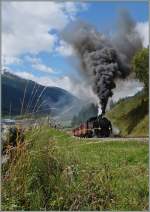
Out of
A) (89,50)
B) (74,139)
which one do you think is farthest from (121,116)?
(74,139)

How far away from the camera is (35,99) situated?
253 inches

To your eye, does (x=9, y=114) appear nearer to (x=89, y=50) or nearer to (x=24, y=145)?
(x=24, y=145)

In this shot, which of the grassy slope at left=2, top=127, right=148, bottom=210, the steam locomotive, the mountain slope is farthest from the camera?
the steam locomotive

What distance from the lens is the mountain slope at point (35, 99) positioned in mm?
6285

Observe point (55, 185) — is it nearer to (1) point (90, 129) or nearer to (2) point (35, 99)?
(2) point (35, 99)

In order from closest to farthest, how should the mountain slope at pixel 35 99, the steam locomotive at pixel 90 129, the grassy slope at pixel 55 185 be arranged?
1. the grassy slope at pixel 55 185
2. the mountain slope at pixel 35 99
3. the steam locomotive at pixel 90 129

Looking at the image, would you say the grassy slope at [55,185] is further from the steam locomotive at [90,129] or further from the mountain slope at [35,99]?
the steam locomotive at [90,129]

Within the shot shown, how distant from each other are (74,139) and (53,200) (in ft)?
7.61

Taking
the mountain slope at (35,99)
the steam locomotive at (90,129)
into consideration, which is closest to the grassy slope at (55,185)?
the mountain slope at (35,99)

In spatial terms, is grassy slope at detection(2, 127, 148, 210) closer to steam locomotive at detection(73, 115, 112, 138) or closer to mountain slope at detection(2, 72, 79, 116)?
mountain slope at detection(2, 72, 79, 116)

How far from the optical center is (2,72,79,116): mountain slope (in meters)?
6.29

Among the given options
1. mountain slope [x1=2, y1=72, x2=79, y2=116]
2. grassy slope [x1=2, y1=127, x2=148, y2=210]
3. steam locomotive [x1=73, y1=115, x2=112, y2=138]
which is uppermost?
mountain slope [x1=2, y1=72, x2=79, y2=116]

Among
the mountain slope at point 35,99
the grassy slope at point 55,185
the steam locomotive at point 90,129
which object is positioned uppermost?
the mountain slope at point 35,99

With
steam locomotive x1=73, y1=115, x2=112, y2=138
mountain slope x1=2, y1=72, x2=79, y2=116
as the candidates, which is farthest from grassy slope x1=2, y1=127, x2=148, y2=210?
steam locomotive x1=73, y1=115, x2=112, y2=138
